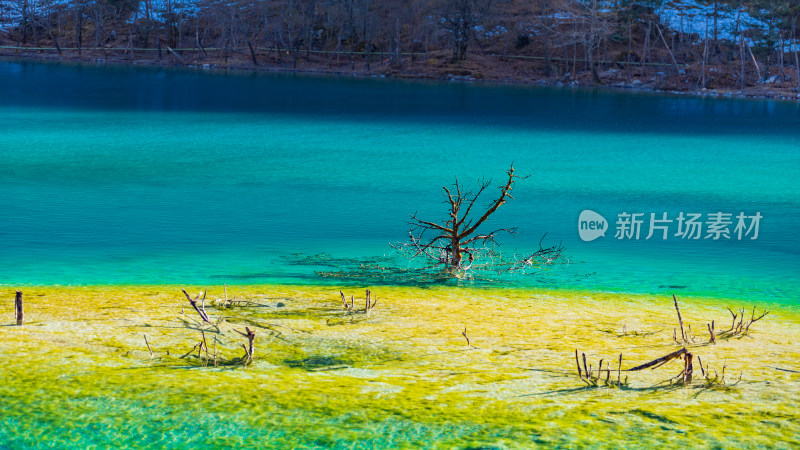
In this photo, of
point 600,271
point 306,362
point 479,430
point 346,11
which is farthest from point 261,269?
point 346,11

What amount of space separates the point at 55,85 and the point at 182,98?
9894 mm

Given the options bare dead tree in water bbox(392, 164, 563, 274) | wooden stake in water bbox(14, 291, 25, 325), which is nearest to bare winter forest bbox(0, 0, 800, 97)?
bare dead tree in water bbox(392, 164, 563, 274)

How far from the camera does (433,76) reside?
70188 millimetres

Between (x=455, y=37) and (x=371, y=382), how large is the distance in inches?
2733

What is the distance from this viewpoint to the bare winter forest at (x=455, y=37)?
2697 inches

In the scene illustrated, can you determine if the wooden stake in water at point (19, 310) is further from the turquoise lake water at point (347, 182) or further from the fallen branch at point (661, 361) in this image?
the fallen branch at point (661, 361)

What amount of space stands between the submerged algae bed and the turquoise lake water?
3181mm

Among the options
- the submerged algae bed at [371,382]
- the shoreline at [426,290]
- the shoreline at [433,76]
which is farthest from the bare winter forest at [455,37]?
the submerged algae bed at [371,382]

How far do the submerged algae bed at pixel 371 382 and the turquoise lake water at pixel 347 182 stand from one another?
10.4 ft

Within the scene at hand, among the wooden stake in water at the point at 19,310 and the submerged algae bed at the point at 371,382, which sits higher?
the wooden stake in water at the point at 19,310

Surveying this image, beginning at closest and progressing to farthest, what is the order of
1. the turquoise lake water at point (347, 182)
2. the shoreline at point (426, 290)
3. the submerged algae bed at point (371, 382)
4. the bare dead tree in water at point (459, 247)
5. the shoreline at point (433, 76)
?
1. the submerged algae bed at point (371, 382)
2. the shoreline at point (426, 290)
3. the bare dead tree in water at point (459, 247)
4. the turquoise lake water at point (347, 182)
5. the shoreline at point (433, 76)

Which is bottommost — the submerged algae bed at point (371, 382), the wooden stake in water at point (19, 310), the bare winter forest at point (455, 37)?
the submerged algae bed at point (371, 382)

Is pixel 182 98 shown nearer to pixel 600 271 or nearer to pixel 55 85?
pixel 55 85

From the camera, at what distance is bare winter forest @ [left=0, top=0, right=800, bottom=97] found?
68.5m
